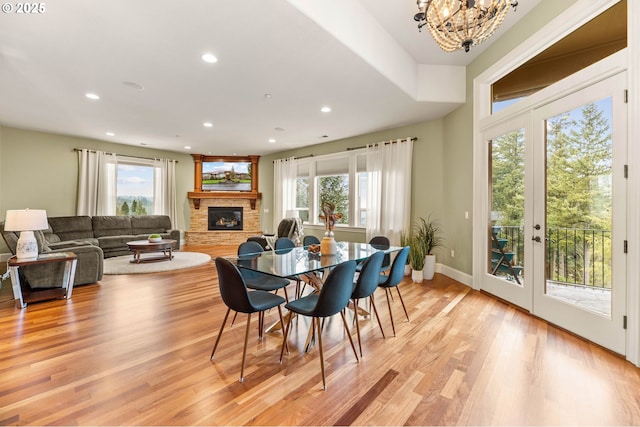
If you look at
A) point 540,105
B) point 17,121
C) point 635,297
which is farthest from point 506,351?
point 17,121

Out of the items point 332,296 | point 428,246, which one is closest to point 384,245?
point 428,246

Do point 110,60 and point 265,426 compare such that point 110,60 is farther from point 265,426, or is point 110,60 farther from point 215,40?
point 265,426

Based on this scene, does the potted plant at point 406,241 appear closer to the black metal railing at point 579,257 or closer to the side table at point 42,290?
the black metal railing at point 579,257

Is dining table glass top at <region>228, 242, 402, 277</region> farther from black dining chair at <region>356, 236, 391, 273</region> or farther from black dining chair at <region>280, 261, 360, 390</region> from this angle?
black dining chair at <region>356, 236, 391, 273</region>

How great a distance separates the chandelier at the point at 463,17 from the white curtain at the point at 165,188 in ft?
24.6

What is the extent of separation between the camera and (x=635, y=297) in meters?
2.06

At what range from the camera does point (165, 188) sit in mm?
7609

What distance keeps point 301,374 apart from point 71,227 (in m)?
6.51

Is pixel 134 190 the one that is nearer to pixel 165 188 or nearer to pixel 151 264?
pixel 165 188

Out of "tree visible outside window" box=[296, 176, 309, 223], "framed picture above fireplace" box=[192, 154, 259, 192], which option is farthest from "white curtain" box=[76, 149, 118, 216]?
"tree visible outside window" box=[296, 176, 309, 223]

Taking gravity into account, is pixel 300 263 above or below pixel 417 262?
above

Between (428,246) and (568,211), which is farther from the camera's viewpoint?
(428,246)

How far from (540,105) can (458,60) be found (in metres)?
1.51

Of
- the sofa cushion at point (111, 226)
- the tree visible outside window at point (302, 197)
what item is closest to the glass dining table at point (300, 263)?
the tree visible outside window at point (302, 197)
